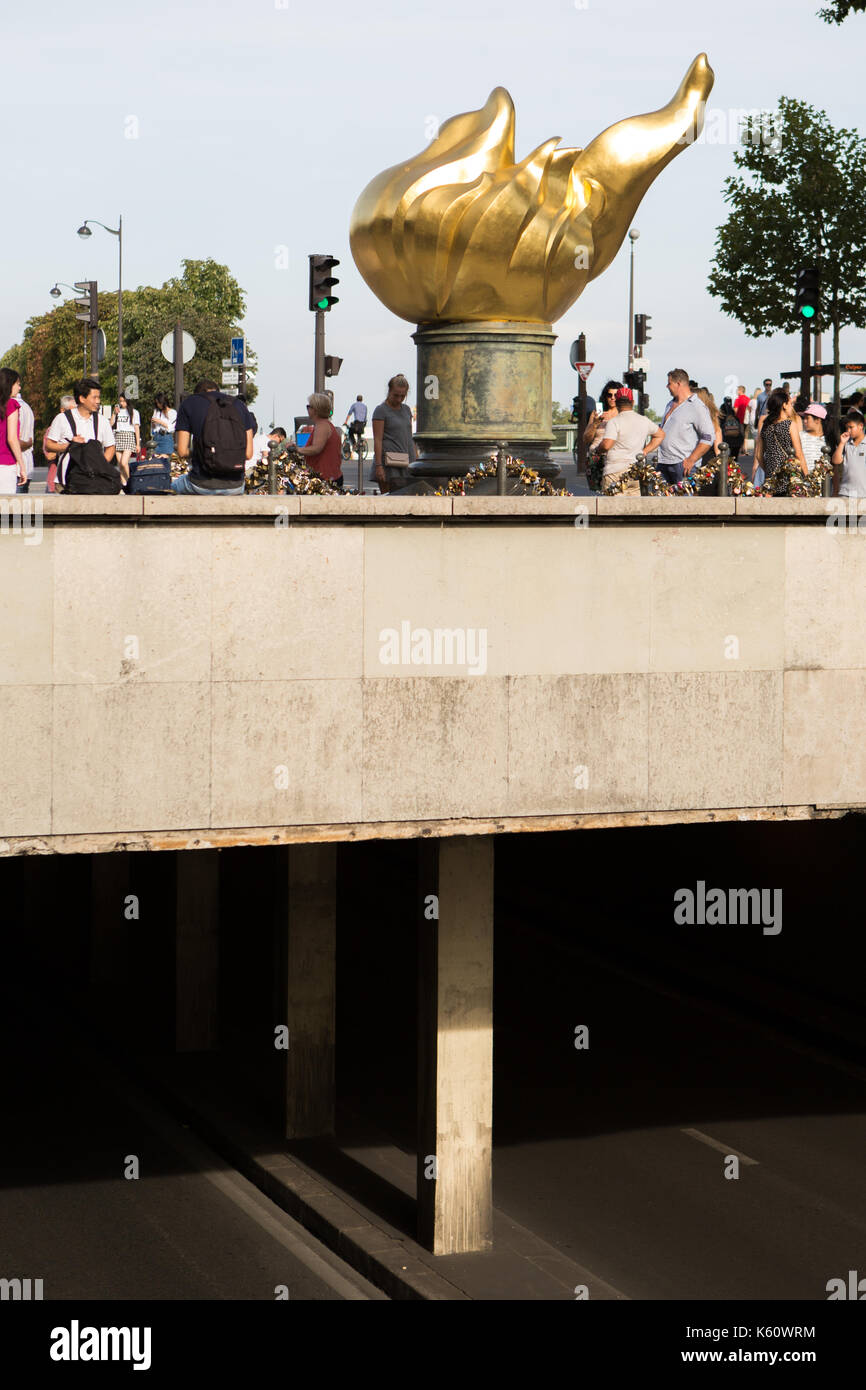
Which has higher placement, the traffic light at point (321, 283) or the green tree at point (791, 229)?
the green tree at point (791, 229)

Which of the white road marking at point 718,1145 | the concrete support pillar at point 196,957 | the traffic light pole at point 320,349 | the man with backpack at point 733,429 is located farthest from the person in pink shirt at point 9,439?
the man with backpack at point 733,429

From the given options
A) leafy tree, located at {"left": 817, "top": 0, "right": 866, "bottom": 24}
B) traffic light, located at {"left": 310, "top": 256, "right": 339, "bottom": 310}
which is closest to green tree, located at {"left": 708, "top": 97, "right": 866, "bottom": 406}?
leafy tree, located at {"left": 817, "top": 0, "right": 866, "bottom": 24}

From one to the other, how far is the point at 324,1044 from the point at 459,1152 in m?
3.70

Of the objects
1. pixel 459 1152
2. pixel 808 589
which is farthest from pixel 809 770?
pixel 459 1152

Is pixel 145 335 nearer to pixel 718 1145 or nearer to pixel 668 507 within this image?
pixel 718 1145

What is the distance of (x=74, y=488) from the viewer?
45.0 feet

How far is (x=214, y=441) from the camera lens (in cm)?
1456

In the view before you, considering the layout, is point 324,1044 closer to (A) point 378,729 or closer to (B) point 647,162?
(A) point 378,729

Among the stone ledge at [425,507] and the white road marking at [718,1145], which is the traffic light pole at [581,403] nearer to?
the white road marking at [718,1145]

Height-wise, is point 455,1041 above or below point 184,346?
below

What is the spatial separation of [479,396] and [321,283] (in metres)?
7.48

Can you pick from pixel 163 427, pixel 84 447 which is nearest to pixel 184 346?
pixel 163 427

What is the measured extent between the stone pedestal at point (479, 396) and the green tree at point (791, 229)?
27309mm

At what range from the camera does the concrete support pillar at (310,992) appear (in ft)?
59.3
